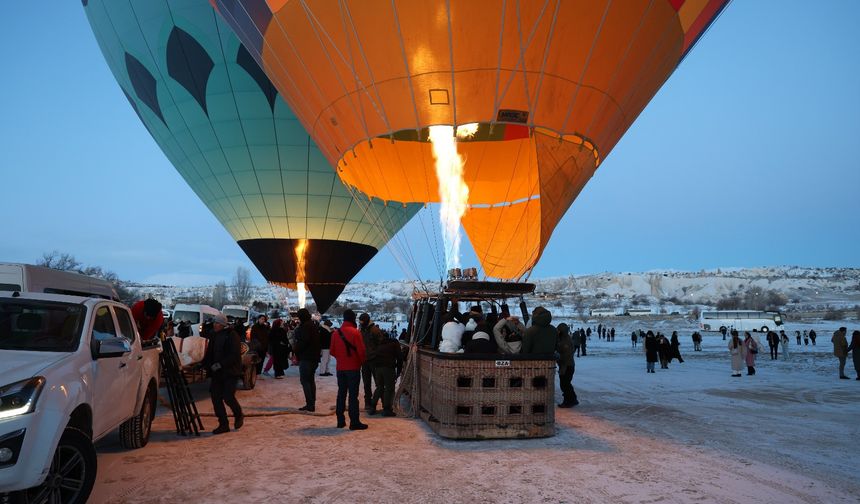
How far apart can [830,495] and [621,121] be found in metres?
7.01

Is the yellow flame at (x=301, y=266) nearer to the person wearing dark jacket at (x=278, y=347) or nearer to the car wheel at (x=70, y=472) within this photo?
the person wearing dark jacket at (x=278, y=347)

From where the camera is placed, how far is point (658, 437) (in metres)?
6.62

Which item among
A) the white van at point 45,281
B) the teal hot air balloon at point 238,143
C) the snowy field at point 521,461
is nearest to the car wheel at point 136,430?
the snowy field at point 521,461

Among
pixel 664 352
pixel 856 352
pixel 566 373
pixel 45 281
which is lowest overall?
pixel 566 373

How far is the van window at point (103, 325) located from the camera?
458cm

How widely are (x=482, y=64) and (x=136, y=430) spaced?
6.25 m

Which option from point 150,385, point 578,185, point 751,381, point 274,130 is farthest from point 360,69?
point 274,130

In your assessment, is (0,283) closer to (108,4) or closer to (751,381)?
(751,381)

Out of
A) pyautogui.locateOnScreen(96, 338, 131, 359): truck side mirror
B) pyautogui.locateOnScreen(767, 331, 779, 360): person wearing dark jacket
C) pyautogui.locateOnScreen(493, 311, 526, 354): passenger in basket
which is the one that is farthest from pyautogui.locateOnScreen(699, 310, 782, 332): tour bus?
pyautogui.locateOnScreen(96, 338, 131, 359): truck side mirror

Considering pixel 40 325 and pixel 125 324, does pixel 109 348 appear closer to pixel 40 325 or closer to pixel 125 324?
pixel 40 325

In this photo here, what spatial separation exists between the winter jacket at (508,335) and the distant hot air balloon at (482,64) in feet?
10.2

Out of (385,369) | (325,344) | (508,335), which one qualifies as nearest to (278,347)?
(325,344)

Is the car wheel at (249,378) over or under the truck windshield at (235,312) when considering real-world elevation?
under

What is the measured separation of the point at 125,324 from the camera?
5496mm
